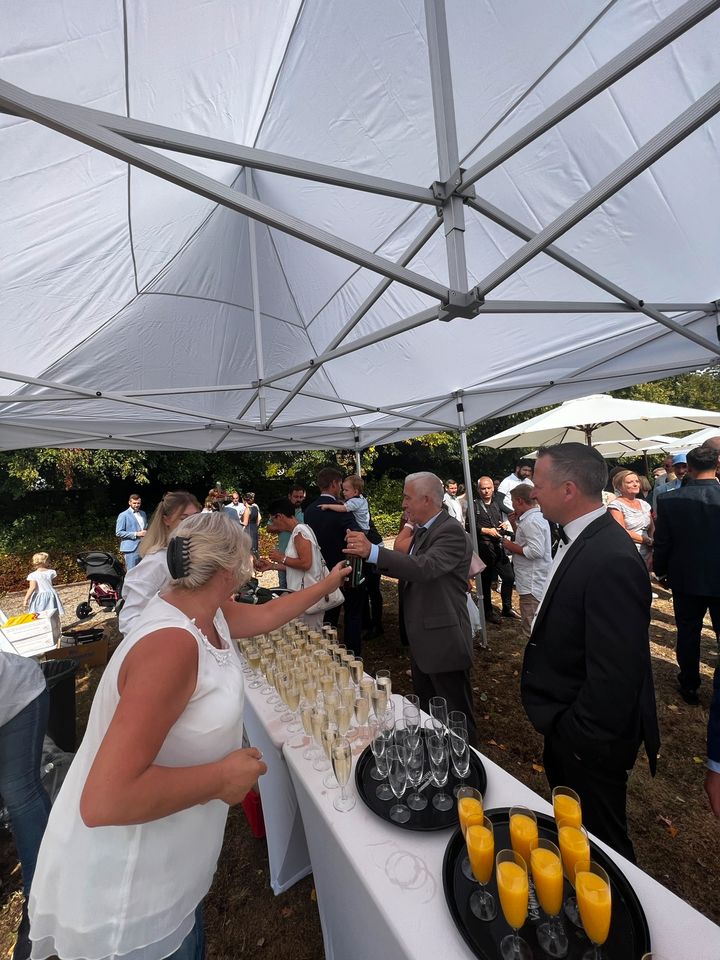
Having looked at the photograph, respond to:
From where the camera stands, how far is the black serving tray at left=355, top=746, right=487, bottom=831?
132cm

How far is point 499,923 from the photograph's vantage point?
1023mm

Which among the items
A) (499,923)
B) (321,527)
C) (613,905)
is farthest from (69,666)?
(613,905)

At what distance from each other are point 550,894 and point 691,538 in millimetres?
3696

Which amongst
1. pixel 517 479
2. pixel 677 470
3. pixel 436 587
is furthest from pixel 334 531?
pixel 677 470

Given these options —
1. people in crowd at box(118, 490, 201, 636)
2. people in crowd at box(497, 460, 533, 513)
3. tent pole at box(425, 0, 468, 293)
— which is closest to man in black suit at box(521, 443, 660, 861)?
tent pole at box(425, 0, 468, 293)

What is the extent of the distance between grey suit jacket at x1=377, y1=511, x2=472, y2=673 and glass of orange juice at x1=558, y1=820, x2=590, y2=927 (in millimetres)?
1476

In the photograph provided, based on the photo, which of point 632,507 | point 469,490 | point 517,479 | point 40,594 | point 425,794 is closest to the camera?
point 425,794

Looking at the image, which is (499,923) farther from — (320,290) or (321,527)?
(320,290)

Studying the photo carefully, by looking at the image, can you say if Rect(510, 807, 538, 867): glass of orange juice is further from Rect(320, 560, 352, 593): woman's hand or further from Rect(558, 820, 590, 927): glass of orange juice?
Rect(320, 560, 352, 593): woman's hand

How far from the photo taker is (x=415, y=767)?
4.82 feet

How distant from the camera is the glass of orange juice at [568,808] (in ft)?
3.67

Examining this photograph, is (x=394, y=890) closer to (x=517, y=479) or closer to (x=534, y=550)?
(x=534, y=550)

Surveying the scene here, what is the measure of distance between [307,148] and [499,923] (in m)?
3.51

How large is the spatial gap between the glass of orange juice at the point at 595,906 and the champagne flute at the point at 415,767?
1.85 feet
